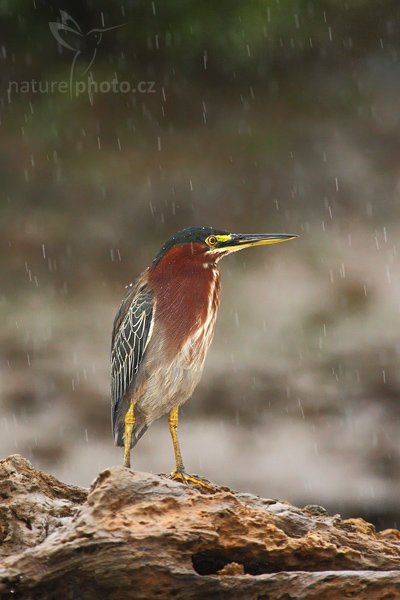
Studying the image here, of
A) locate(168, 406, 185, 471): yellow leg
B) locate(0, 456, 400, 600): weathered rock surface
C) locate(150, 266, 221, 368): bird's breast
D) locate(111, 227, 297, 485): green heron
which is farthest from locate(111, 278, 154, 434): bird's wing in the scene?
locate(0, 456, 400, 600): weathered rock surface

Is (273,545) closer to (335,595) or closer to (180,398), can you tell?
(335,595)

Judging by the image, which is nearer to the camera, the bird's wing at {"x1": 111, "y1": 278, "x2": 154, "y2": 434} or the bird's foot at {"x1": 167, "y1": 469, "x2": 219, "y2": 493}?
the bird's foot at {"x1": 167, "y1": 469, "x2": 219, "y2": 493}

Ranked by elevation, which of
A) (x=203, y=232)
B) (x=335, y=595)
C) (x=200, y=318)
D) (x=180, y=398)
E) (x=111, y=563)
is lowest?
(x=335, y=595)

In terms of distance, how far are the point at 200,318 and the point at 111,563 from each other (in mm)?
2247

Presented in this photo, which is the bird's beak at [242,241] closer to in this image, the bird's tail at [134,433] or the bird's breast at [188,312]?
the bird's breast at [188,312]

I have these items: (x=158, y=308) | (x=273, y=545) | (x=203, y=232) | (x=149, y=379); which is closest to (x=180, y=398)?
(x=149, y=379)

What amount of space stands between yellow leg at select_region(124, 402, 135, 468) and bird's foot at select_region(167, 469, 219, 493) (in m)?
0.37

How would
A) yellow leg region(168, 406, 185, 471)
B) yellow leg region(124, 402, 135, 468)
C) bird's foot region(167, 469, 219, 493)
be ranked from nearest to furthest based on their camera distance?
bird's foot region(167, 469, 219, 493) < yellow leg region(168, 406, 185, 471) < yellow leg region(124, 402, 135, 468)

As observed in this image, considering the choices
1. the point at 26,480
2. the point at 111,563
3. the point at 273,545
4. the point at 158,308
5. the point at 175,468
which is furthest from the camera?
the point at 158,308

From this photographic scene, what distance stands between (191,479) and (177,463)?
6.6 inches

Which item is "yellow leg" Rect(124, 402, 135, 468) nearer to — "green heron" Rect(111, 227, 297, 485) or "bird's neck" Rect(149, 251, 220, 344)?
"green heron" Rect(111, 227, 297, 485)

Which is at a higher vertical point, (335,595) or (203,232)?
(203,232)

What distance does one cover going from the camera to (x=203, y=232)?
552cm

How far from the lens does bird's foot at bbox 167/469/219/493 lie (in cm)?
505
